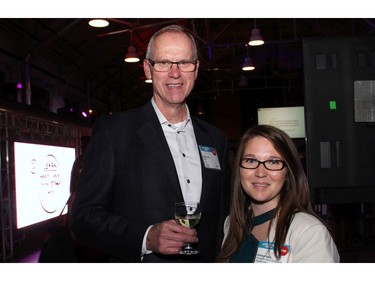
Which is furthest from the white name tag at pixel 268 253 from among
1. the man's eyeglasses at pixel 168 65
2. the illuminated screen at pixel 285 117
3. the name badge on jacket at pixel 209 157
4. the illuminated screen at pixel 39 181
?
the illuminated screen at pixel 285 117

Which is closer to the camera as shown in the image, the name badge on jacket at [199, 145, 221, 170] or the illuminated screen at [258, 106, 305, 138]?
the name badge on jacket at [199, 145, 221, 170]

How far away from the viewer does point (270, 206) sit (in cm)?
167

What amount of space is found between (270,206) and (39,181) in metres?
5.08

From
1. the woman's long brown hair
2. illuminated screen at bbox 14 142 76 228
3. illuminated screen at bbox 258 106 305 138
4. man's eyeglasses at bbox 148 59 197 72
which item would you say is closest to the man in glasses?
man's eyeglasses at bbox 148 59 197 72

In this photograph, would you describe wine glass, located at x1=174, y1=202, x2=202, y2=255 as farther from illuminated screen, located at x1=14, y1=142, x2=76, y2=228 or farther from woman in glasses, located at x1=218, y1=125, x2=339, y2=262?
illuminated screen, located at x1=14, y1=142, x2=76, y2=228

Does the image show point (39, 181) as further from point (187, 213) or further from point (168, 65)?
point (187, 213)

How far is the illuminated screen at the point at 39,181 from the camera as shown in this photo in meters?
5.61

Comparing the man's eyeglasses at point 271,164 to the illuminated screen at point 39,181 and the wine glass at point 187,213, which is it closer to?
the wine glass at point 187,213

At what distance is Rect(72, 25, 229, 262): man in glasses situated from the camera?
1.55m

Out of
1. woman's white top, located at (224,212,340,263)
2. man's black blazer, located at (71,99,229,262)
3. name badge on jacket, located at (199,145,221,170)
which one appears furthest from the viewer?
name badge on jacket, located at (199,145,221,170)

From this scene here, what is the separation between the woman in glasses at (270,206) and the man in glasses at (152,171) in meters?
0.16

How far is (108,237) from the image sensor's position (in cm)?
152

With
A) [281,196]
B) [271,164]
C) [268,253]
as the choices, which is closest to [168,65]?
[271,164]
